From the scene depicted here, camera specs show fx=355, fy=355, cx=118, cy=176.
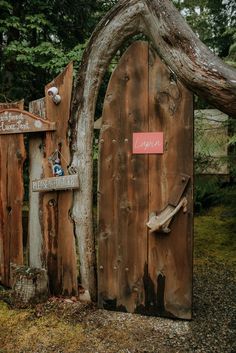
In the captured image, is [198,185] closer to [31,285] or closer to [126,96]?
[126,96]

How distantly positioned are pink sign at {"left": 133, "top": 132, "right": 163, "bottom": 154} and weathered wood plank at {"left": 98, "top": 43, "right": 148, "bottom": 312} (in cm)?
4

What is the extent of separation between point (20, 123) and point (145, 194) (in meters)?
1.27

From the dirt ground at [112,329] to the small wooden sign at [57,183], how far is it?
967 millimetres

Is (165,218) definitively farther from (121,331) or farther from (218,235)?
(218,235)

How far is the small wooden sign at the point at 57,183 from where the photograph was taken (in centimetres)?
294

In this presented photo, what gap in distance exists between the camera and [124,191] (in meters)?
2.88

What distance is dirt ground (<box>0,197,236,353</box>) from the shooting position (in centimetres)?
239

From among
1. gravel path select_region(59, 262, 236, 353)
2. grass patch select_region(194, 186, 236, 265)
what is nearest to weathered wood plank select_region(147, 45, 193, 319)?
gravel path select_region(59, 262, 236, 353)

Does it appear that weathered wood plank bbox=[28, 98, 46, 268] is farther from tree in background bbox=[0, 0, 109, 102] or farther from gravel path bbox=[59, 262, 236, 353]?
tree in background bbox=[0, 0, 109, 102]

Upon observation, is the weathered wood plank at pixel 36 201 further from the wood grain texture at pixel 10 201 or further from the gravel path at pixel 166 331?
the gravel path at pixel 166 331

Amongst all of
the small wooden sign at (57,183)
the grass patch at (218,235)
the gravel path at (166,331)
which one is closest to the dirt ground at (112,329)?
the gravel path at (166,331)

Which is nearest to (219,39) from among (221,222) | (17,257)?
(221,222)

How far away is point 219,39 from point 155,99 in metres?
5.10

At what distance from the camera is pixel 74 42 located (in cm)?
629
